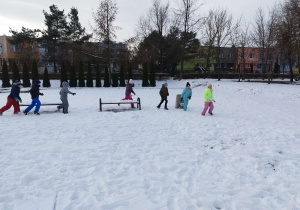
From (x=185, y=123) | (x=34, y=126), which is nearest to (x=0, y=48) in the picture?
(x=34, y=126)

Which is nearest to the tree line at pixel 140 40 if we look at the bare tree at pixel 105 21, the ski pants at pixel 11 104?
the bare tree at pixel 105 21

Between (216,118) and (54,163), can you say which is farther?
(216,118)

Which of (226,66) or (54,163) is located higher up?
(226,66)

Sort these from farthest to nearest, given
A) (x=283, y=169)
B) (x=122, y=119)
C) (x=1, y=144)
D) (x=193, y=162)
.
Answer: (x=122, y=119)
(x=1, y=144)
(x=193, y=162)
(x=283, y=169)

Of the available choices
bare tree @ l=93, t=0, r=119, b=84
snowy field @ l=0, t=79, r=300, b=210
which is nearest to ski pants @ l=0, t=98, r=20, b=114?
snowy field @ l=0, t=79, r=300, b=210

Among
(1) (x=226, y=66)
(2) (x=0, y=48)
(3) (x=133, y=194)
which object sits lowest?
(3) (x=133, y=194)

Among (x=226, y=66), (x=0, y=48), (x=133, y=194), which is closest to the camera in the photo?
(x=133, y=194)

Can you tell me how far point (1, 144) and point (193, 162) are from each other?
5.26 m

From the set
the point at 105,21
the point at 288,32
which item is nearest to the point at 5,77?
the point at 105,21

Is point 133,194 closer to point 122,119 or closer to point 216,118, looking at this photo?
point 122,119

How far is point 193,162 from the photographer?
188 inches

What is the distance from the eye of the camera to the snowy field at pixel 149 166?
11.1 ft

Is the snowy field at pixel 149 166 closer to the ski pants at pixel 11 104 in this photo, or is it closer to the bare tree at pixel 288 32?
the ski pants at pixel 11 104

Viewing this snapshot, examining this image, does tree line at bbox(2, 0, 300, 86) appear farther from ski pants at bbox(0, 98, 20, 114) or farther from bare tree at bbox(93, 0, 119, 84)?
ski pants at bbox(0, 98, 20, 114)
